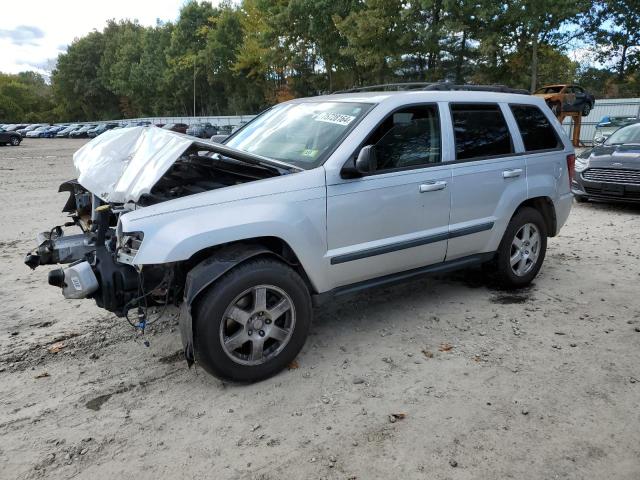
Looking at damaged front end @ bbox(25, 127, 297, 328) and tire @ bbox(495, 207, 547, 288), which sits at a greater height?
damaged front end @ bbox(25, 127, 297, 328)

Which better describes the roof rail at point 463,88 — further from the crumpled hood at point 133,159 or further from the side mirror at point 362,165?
the crumpled hood at point 133,159

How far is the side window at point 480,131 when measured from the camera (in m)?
4.35

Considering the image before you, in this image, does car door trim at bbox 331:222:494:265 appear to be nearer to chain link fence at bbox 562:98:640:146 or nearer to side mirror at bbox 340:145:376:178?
side mirror at bbox 340:145:376:178

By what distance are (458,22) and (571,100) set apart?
748 centimetres

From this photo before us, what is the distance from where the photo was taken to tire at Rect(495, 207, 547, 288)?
15.8 feet

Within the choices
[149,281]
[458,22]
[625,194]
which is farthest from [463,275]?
[458,22]

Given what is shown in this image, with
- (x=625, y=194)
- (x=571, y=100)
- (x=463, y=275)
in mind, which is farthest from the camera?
(x=571, y=100)

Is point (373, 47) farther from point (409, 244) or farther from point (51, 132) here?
point (51, 132)

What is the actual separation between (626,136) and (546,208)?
19.4ft

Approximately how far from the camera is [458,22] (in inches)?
998

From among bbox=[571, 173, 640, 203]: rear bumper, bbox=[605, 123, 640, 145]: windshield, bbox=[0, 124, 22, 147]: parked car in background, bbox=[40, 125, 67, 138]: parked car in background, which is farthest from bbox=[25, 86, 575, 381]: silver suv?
bbox=[40, 125, 67, 138]: parked car in background

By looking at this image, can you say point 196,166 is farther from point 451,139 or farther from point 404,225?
point 451,139

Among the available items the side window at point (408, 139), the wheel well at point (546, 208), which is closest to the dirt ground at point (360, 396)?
the wheel well at point (546, 208)

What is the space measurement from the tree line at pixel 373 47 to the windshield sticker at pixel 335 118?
23.3 m
